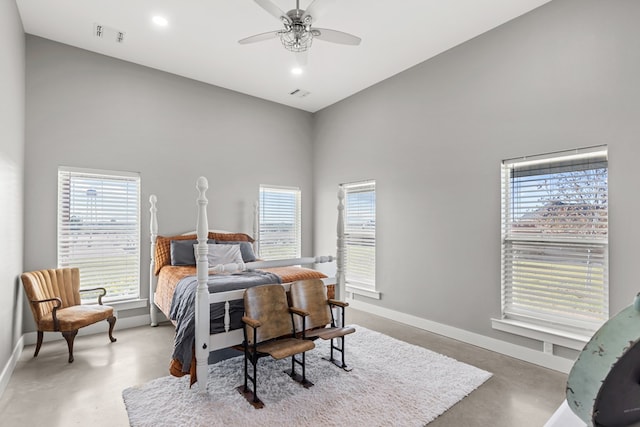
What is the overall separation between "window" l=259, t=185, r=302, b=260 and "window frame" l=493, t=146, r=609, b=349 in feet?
10.9

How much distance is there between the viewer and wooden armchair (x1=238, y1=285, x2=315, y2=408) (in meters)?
2.49

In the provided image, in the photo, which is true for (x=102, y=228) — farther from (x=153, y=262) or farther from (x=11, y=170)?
(x=11, y=170)

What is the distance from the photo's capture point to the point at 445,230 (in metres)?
3.87

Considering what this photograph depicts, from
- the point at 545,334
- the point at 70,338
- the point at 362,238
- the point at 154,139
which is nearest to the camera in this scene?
the point at 545,334

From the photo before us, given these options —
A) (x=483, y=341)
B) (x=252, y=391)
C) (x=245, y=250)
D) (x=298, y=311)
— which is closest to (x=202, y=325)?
(x=252, y=391)

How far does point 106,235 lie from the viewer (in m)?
4.02

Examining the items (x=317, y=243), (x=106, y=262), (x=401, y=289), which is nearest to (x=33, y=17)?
(x=106, y=262)

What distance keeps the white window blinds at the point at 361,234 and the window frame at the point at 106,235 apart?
296cm

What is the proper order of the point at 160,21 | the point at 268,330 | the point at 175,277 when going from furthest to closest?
the point at 175,277 < the point at 160,21 < the point at 268,330

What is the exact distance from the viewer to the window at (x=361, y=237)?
4871mm

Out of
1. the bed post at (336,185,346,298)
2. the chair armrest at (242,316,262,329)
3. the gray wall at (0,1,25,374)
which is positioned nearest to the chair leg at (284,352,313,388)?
the chair armrest at (242,316,262,329)

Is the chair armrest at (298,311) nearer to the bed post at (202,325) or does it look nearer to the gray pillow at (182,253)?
the bed post at (202,325)

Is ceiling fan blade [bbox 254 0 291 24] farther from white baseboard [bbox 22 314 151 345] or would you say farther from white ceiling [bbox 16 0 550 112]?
white baseboard [bbox 22 314 151 345]

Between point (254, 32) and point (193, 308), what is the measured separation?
2850 millimetres
